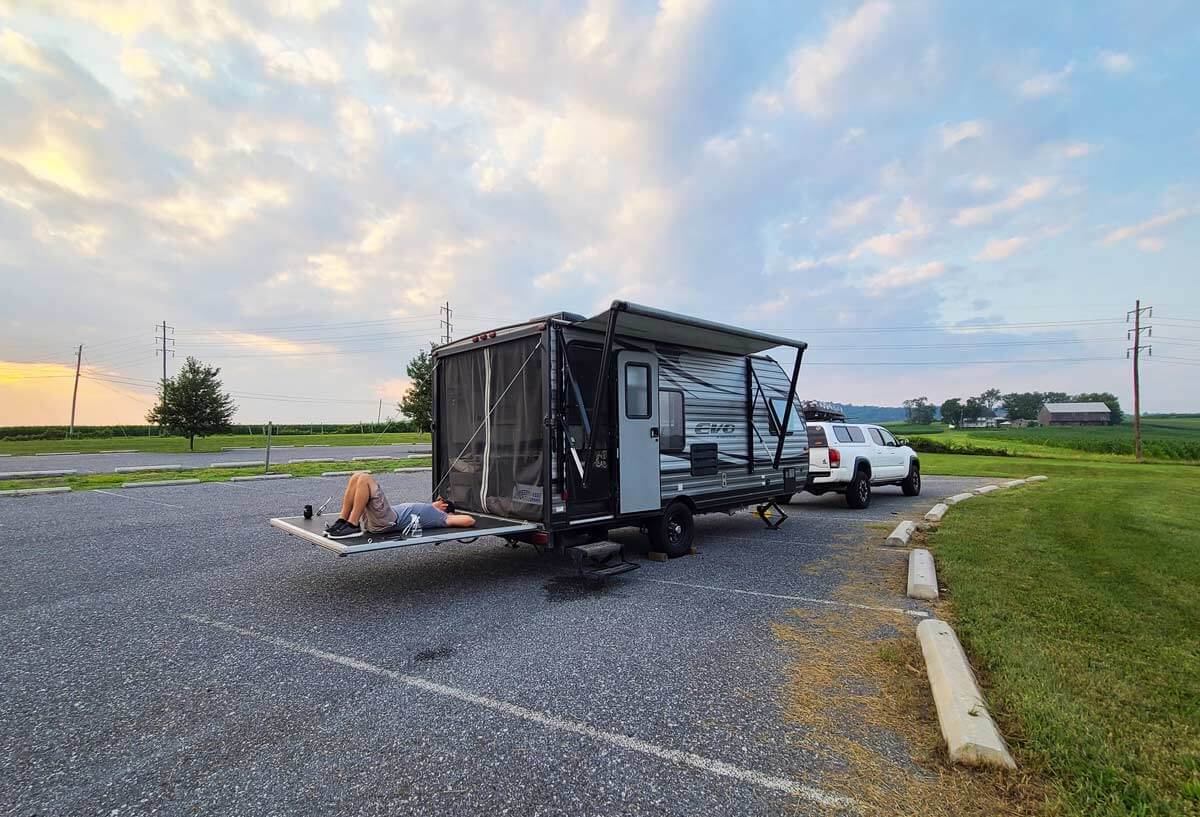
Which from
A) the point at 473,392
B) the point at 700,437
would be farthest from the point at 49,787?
the point at 700,437

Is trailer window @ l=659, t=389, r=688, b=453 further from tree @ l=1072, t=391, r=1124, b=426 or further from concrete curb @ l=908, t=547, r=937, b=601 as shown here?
tree @ l=1072, t=391, r=1124, b=426

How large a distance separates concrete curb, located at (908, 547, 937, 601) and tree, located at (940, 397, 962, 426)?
98602mm

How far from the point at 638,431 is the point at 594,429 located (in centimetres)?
94

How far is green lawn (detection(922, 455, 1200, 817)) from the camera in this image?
2600 mm

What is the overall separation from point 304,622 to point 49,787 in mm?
2214

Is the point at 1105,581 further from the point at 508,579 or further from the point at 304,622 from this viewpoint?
the point at 304,622

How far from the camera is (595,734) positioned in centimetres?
309

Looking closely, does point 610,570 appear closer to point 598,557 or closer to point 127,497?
point 598,557

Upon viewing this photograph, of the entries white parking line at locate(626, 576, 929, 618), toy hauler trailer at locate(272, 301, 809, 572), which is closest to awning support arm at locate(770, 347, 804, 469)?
toy hauler trailer at locate(272, 301, 809, 572)

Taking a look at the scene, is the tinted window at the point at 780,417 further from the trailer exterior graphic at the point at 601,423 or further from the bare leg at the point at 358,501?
the bare leg at the point at 358,501

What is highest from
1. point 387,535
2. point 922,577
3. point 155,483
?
point 387,535

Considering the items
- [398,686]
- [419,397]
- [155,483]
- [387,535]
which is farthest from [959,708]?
[419,397]

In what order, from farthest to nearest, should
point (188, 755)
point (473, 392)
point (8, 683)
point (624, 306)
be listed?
point (473, 392)
point (624, 306)
point (8, 683)
point (188, 755)

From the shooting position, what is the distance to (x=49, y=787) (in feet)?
8.64
